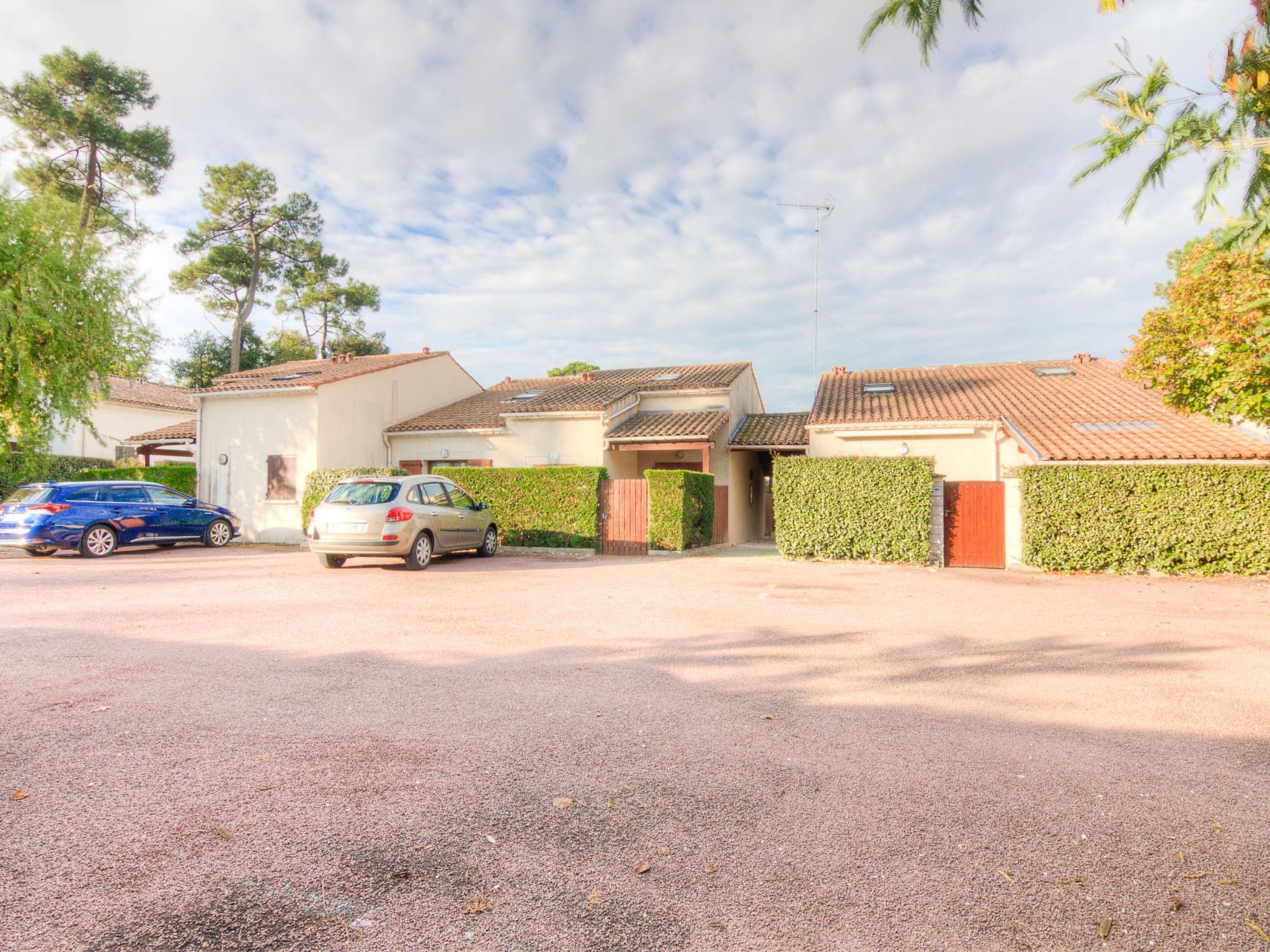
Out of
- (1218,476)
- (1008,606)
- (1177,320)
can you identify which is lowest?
(1008,606)

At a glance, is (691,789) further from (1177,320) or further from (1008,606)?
(1177,320)

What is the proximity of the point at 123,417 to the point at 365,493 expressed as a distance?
78.7 ft

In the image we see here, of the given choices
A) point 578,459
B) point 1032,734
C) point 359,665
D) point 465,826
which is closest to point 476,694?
point 359,665

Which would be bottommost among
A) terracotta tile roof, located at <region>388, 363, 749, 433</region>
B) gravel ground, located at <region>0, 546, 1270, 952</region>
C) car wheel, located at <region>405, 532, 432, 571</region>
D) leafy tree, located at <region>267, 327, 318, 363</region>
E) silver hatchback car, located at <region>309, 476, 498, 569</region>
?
gravel ground, located at <region>0, 546, 1270, 952</region>

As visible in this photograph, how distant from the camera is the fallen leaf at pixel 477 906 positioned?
2.28m

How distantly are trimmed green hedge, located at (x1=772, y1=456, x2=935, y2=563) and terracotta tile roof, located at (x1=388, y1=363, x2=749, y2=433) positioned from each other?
266 inches

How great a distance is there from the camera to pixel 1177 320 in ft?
38.5

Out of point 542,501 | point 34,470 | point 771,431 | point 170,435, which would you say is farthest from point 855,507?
point 34,470

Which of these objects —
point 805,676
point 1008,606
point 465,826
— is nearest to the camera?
point 465,826

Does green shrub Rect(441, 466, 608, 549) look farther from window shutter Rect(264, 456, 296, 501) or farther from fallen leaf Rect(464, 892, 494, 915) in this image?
fallen leaf Rect(464, 892, 494, 915)

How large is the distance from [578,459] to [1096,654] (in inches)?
584

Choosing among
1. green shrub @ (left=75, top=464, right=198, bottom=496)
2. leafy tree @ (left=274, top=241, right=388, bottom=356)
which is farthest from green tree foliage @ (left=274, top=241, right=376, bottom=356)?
green shrub @ (left=75, top=464, right=198, bottom=496)

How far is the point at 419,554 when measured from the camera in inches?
473

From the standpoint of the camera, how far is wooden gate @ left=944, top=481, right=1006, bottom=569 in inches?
544
